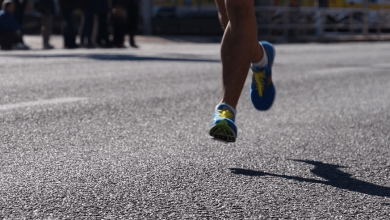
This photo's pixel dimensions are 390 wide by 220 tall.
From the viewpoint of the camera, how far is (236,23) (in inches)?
125

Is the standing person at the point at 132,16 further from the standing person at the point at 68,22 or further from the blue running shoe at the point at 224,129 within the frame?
the blue running shoe at the point at 224,129

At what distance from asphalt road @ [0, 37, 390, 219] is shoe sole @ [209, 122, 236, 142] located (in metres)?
0.10

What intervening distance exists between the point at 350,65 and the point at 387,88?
2.86m

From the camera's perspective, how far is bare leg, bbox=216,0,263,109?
3.12 metres

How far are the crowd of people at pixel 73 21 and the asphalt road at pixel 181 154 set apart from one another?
6157mm

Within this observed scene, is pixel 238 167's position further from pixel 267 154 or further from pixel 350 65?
pixel 350 65

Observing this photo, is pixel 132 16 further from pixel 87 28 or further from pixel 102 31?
Result: pixel 87 28

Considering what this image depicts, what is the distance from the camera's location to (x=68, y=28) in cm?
1283

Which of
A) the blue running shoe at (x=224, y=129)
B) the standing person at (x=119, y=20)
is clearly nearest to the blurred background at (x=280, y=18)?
the standing person at (x=119, y=20)

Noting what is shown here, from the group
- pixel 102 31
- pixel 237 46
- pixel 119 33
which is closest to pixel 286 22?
pixel 119 33

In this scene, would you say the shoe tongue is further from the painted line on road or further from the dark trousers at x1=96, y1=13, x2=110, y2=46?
the dark trousers at x1=96, y1=13, x2=110, y2=46

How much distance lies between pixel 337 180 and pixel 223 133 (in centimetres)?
52

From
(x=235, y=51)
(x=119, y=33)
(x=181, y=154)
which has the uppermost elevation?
(x=235, y=51)

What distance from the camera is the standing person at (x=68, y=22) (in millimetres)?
Answer: 12519
